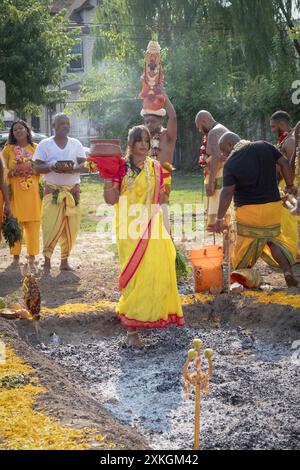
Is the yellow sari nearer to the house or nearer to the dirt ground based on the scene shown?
the dirt ground

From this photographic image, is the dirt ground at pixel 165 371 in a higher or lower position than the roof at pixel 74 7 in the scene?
lower

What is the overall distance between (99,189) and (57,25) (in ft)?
20.0

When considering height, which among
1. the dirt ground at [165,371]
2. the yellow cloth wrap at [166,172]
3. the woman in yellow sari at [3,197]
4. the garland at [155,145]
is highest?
the garland at [155,145]

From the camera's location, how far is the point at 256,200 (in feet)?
27.2

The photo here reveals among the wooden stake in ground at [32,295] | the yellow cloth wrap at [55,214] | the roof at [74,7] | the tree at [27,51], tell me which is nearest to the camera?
the wooden stake in ground at [32,295]

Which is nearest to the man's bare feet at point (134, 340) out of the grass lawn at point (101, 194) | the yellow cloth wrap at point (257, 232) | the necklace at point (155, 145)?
the yellow cloth wrap at point (257, 232)

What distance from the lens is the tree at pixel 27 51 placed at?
2236cm

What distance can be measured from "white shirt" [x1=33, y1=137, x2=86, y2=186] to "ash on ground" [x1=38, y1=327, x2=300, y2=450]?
3314 millimetres

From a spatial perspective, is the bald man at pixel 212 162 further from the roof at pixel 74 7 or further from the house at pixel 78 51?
the roof at pixel 74 7

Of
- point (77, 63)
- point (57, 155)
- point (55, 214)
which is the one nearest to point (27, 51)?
point (57, 155)

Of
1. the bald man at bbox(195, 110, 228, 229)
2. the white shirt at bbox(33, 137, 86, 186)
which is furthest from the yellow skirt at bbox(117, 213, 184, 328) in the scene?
the white shirt at bbox(33, 137, 86, 186)

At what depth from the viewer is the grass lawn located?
1568 centimetres

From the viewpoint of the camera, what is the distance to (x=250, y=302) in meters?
7.77

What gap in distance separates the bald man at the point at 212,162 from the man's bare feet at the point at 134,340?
10.2ft
